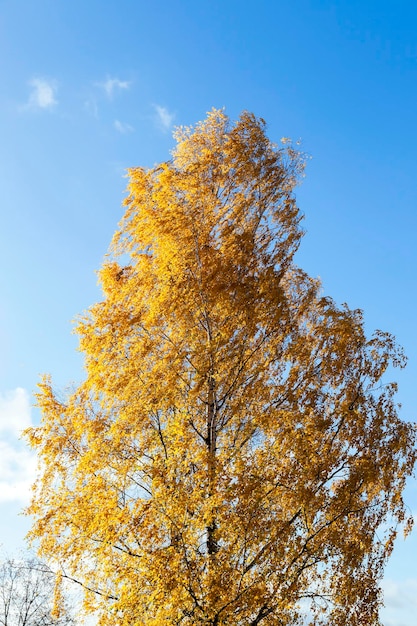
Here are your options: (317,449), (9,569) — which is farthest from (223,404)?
(9,569)

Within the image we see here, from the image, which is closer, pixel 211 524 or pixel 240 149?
pixel 211 524

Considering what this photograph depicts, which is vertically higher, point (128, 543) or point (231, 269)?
point (231, 269)

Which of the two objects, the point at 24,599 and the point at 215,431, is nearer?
the point at 215,431

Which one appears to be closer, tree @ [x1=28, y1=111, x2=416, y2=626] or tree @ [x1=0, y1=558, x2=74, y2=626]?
tree @ [x1=28, y1=111, x2=416, y2=626]

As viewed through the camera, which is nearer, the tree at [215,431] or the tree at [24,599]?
the tree at [215,431]

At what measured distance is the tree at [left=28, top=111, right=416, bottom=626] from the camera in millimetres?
7469

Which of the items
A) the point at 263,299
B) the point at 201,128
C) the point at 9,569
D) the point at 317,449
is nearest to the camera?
the point at 317,449

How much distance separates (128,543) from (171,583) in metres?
0.96

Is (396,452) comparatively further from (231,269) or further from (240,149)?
(240,149)

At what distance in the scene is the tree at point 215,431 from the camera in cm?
747

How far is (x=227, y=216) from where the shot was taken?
10867 millimetres

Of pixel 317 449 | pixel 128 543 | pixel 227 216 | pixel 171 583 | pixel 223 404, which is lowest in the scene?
pixel 171 583

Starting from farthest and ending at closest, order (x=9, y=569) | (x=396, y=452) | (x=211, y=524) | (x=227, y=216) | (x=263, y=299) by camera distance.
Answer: (x=9, y=569), (x=227, y=216), (x=263, y=299), (x=396, y=452), (x=211, y=524)

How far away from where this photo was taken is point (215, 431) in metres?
9.01
